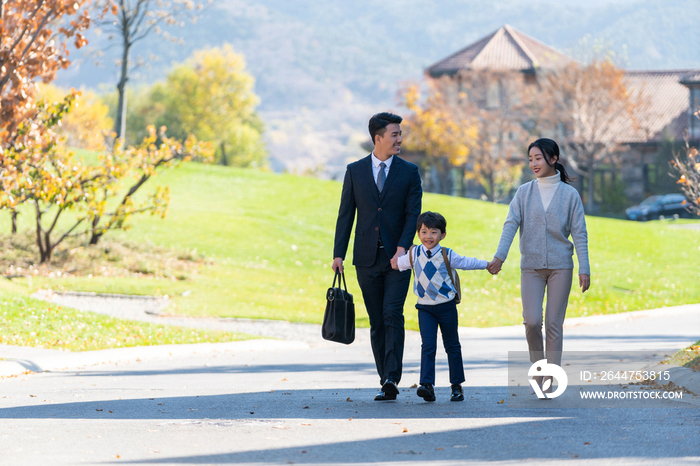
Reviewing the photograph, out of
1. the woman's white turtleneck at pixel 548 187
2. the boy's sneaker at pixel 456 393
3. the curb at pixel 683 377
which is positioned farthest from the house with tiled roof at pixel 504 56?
the boy's sneaker at pixel 456 393

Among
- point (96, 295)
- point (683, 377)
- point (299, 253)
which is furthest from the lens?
point (299, 253)

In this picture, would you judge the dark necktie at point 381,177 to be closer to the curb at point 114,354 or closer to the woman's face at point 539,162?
the woman's face at point 539,162

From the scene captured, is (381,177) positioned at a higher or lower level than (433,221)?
higher

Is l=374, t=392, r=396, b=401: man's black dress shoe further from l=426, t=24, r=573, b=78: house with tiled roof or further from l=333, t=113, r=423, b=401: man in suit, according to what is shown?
l=426, t=24, r=573, b=78: house with tiled roof

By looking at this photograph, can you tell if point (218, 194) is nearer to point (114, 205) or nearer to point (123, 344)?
point (114, 205)

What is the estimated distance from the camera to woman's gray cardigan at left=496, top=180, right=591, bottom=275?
23.4 ft

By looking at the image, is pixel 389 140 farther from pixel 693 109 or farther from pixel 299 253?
pixel 693 109

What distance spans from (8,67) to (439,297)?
9.97 meters

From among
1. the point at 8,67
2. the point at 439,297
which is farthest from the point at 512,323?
the point at 439,297

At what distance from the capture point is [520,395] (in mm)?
7621

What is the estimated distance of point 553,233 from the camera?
7184 millimetres

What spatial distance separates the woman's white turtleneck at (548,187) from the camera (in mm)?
7258

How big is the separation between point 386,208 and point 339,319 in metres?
1.00

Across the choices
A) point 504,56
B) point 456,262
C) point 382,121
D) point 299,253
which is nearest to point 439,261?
point 456,262
